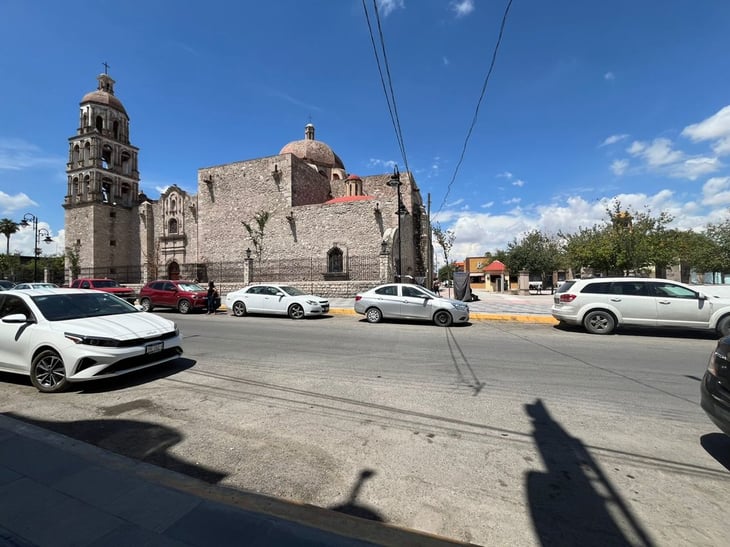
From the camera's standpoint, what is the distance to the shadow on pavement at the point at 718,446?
318cm

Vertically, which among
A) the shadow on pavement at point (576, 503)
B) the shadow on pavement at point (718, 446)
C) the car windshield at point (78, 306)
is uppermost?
the car windshield at point (78, 306)

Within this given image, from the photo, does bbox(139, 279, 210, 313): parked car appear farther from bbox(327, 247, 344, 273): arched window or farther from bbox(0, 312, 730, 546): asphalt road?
bbox(327, 247, 344, 273): arched window

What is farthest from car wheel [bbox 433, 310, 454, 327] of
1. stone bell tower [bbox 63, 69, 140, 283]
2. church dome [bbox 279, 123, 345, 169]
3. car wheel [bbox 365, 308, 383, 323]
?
stone bell tower [bbox 63, 69, 140, 283]

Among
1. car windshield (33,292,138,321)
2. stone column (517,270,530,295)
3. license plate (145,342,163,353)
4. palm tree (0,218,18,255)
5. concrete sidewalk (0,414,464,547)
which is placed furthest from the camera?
palm tree (0,218,18,255)

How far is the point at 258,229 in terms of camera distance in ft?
106

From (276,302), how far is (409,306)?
5.74 m

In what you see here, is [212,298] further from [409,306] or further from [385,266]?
[385,266]

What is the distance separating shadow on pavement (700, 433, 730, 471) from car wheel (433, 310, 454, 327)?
8.27 m

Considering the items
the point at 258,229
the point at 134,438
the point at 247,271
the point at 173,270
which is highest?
the point at 258,229

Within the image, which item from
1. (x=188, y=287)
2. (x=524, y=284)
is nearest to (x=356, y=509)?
(x=188, y=287)

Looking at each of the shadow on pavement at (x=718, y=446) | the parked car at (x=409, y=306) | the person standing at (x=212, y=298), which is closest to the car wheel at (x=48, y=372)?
the shadow on pavement at (x=718, y=446)

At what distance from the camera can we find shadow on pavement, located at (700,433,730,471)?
3179 mm

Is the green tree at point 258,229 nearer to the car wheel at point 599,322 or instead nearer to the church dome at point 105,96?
the church dome at point 105,96

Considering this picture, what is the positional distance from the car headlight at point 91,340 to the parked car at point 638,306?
11359 mm
